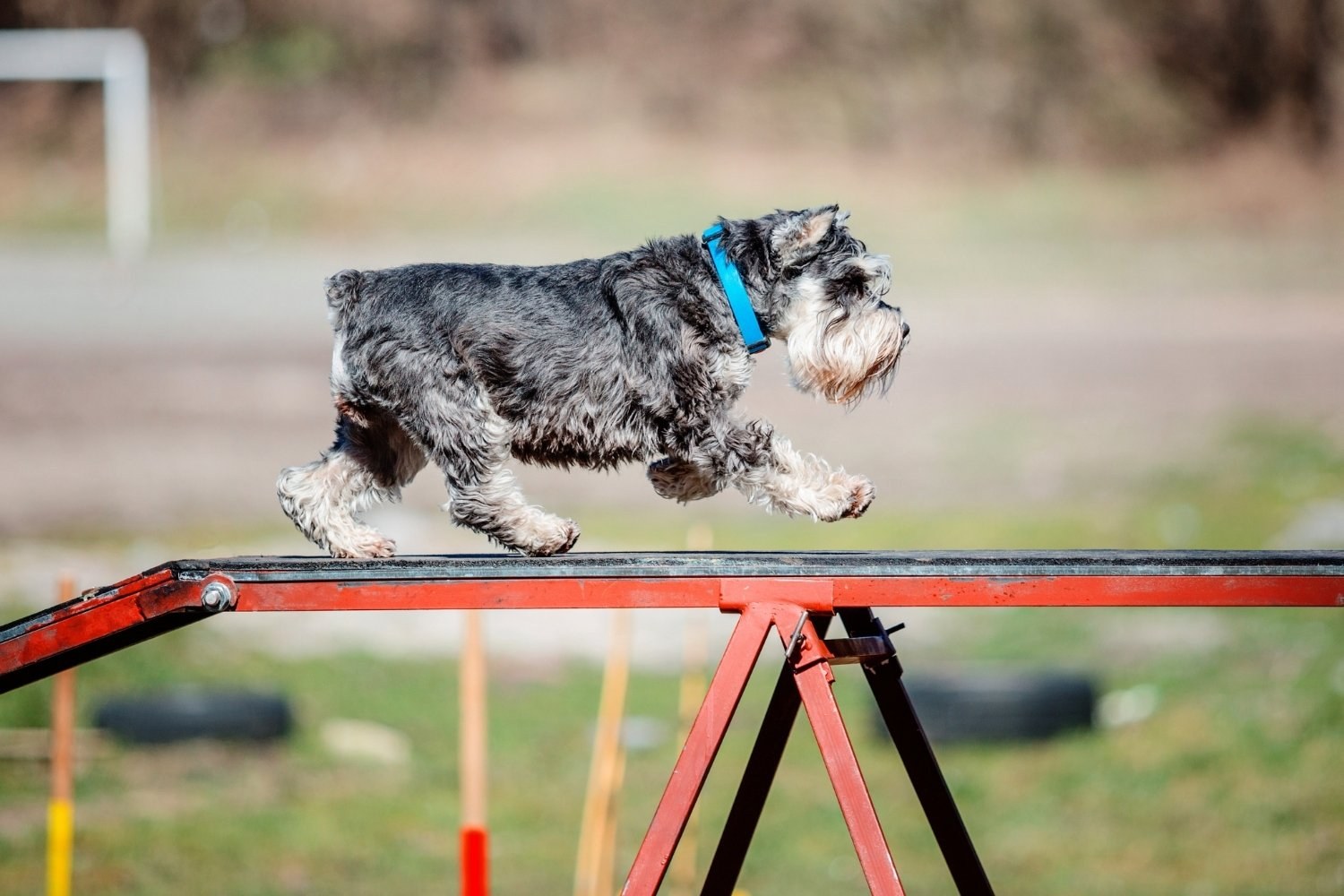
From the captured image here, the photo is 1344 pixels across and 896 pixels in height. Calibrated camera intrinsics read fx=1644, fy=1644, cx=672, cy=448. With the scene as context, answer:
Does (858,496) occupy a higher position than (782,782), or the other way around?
(782,782)

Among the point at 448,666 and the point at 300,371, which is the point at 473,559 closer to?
the point at 448,666

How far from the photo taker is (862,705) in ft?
41.9

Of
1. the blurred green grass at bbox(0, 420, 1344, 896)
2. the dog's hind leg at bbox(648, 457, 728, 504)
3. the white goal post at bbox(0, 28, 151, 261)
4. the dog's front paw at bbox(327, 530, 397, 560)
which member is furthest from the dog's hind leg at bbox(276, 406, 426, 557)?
the white goal post at bbox(0, 28, 151, 261)

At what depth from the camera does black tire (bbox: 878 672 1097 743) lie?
38.5 ft

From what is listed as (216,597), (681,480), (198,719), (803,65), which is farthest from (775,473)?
(803,65)

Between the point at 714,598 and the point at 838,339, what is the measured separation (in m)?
1.30

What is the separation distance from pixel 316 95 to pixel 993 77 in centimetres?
1516

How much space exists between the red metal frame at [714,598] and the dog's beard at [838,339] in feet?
3.21

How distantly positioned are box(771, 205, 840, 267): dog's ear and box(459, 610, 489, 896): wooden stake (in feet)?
6.09

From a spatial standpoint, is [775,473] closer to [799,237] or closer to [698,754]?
[799,237]

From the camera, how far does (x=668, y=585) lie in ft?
17.7

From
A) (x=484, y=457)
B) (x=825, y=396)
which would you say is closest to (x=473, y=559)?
(x=484, y=457)

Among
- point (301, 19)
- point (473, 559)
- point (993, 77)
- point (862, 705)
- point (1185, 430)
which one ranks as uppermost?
point (301, 19)

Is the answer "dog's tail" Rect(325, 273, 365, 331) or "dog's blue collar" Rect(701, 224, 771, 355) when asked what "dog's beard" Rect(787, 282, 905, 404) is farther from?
"dog's tail" Rect(325, 273, 365, 331)
